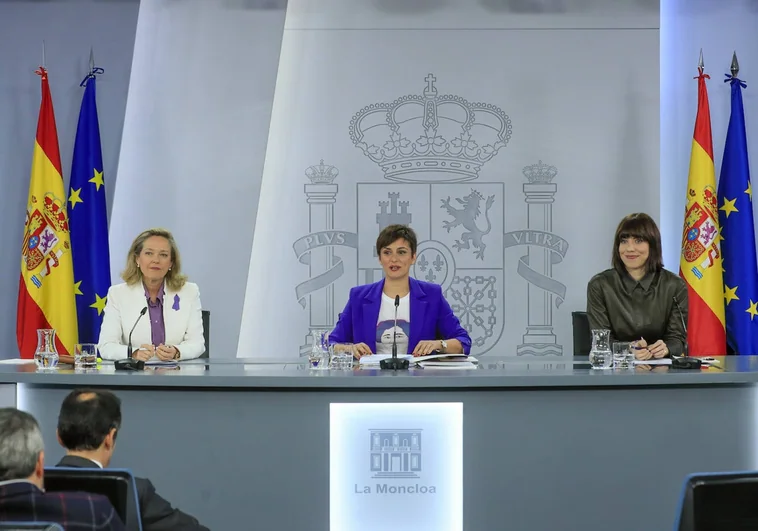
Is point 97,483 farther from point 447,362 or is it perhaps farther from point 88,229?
point 88,229

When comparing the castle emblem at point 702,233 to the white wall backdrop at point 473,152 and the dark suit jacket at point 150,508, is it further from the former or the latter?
the dark suit jacket at point 150,508

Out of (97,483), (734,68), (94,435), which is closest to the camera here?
(97,483)

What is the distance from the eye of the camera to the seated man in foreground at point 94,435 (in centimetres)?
189

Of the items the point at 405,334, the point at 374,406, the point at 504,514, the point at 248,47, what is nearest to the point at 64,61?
the point at 248,47

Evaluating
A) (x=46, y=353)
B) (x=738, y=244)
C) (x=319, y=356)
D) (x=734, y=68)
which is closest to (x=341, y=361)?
(x=319, y=356)

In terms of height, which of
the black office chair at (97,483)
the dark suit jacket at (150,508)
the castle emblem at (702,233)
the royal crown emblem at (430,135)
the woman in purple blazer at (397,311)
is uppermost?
the royal crown emblem at (430,135)

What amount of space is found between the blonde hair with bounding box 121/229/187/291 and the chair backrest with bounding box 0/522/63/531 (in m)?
2.24

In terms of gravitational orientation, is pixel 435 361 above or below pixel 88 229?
below

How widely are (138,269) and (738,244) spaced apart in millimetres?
3348

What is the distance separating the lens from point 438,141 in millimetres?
5199

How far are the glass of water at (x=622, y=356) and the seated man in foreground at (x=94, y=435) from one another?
66.4 inches

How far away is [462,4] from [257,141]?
154 centimetres

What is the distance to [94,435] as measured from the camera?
190 cm

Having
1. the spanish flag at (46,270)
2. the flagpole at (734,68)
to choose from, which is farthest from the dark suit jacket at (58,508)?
the flagpole at (734,68)
